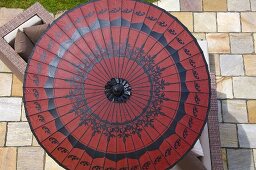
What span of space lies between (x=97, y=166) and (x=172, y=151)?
3.01 ft

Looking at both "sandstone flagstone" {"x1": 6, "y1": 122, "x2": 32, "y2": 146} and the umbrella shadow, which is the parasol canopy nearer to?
"sandstone flagstone" {"x1": 6, "y1": 122, "x2": 32, "y2": 146}

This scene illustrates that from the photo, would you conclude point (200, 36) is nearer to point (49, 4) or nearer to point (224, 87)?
point (224, 87)

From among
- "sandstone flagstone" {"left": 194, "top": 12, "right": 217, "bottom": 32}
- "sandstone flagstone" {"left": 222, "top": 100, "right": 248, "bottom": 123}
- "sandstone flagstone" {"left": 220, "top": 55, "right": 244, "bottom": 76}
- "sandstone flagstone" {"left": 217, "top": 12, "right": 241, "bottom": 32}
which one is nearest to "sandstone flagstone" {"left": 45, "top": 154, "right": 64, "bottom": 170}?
"sandstone flagstone" {"left": 222, "top": 100, "right": 248, "bottom": 123}

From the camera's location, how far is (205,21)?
8.28 m

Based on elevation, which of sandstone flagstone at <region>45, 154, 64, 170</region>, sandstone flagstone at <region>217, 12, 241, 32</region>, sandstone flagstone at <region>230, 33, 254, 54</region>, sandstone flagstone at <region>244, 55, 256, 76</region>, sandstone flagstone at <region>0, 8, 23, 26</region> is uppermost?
sandstone flagstone at <region>0, 8, 23, 26</region>

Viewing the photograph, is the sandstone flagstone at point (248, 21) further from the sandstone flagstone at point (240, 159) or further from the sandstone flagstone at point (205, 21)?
the sandstone flagstone at point (240, 159)

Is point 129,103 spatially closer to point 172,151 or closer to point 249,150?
point 172,151

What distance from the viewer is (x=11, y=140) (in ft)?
23.9

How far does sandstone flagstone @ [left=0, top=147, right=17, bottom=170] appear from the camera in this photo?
7133mm

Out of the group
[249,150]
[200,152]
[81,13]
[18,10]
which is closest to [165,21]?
[81,13]

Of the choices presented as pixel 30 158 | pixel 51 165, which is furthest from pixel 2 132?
pixel 51 165

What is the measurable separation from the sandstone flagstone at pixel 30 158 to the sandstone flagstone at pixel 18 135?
12 cm

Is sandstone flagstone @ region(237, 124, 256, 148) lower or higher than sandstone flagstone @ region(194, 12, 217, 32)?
lower

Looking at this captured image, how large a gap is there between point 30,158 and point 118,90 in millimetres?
2915
